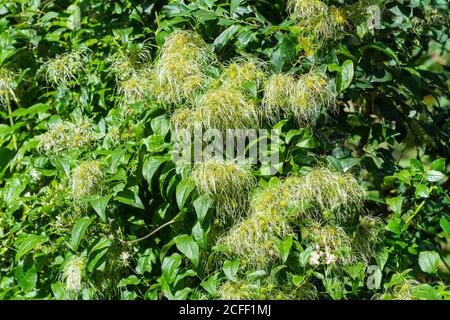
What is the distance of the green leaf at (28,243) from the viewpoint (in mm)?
2477

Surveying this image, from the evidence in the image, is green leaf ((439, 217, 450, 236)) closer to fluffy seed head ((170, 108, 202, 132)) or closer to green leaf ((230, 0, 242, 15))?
fluffy seed head ((170, 108, 202, 132))

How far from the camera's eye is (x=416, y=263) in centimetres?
264

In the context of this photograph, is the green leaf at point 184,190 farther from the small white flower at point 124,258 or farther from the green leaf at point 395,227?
the green leaf at point 395,227

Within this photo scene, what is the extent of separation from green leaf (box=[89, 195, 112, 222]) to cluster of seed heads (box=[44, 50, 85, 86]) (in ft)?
1.89

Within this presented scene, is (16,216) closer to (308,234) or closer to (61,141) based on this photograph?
(61,141)

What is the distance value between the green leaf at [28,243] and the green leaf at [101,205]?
280mm

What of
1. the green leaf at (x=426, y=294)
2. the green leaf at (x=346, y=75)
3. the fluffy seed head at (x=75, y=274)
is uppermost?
the green leaf at (x=346, y=75)

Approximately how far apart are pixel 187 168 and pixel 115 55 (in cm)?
58

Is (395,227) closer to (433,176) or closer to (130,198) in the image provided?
(433,176)

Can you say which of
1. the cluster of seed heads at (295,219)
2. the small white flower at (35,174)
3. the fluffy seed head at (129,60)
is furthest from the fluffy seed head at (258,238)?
the small white flower at (35,174)

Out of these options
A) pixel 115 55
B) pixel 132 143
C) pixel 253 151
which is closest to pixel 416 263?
pixel 253 151

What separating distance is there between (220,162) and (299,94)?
1.05 feet

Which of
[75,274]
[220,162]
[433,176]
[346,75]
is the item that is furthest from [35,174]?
[433,176]
